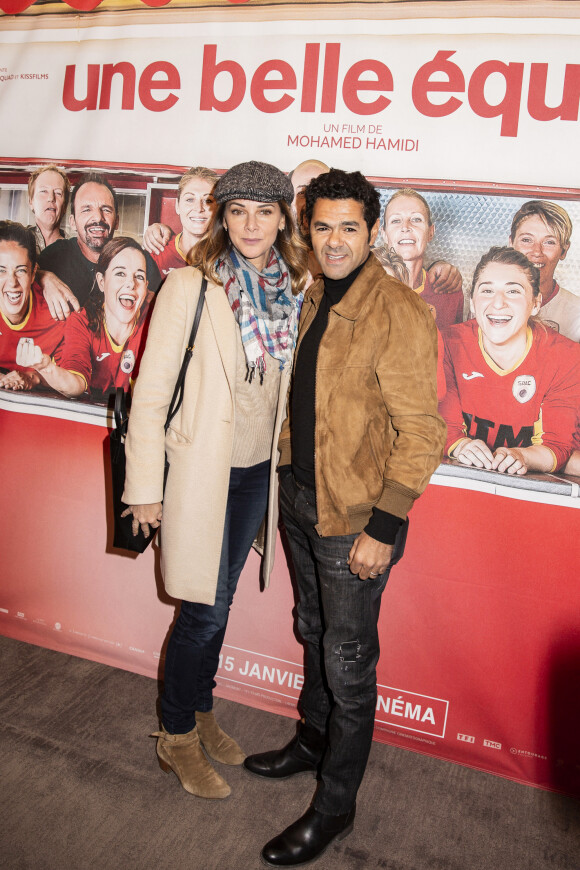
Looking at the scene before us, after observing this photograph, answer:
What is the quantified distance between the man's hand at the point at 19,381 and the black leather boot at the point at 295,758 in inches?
69.7

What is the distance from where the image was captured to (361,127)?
2328 mm

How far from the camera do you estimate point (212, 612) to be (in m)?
2.15

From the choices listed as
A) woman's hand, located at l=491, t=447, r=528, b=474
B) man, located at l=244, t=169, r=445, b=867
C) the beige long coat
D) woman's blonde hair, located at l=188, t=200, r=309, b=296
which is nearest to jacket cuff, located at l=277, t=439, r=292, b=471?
man, located at l=244, t=169, r=445, b=867

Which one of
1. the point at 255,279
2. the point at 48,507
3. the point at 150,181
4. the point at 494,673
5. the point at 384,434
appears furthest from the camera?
the point at 48,507

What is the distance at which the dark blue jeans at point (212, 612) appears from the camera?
2148 mm

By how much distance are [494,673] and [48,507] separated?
6.53ft

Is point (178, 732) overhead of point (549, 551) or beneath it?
beneath

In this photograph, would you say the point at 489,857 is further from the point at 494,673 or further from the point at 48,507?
the point at 48,507

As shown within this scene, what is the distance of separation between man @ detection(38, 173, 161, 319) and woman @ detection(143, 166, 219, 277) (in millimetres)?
62

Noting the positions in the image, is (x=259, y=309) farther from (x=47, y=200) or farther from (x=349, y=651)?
(x=47, y=200)

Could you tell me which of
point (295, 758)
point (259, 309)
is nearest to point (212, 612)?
point (295, 758)

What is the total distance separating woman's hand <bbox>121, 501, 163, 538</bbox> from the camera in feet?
6.72

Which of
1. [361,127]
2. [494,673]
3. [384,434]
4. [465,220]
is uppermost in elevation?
[361,127]

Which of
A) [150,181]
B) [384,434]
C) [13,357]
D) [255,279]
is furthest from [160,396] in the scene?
[13,357]
